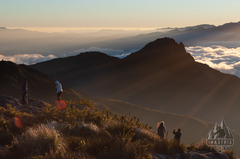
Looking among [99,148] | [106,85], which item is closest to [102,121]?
[99,148]

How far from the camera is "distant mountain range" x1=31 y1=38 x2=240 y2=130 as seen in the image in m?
136

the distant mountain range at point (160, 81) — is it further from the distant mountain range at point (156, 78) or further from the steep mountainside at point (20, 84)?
the steep mountainside at point (20, 84)

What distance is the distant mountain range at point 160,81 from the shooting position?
136 metres

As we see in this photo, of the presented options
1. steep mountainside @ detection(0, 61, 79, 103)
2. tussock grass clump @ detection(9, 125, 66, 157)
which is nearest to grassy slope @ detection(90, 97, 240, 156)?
steep mountainside @ detection(0, 61, 79, 103)

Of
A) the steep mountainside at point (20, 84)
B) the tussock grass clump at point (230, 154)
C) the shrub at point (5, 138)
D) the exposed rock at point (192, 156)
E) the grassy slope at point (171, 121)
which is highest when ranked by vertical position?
the shrub at point (5, 138)

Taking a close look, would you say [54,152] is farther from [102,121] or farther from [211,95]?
[211,95]

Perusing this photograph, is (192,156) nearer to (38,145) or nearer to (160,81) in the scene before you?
(38,145)

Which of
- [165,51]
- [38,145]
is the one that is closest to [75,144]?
[38,145]

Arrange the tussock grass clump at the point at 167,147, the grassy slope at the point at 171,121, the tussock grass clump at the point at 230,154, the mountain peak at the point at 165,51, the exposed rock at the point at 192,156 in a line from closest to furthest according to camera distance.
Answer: the exposed rock at the point at 192,156 < the tussock grass clump at the point at 167,147 < the tussock grass clump at the point at 230,154 < the grassy slope at the point at 171,121 < the mountain peak at the point at 165,51

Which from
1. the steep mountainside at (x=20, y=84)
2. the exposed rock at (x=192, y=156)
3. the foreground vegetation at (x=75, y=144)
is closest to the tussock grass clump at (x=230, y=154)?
the exposed rock at (x=192, y=156)

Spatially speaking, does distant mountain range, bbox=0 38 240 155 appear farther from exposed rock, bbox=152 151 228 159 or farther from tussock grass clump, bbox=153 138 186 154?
tussock grass clump, bbox=153 138 186 154

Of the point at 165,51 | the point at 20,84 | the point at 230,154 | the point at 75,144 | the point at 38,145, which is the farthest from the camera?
the point at 165,51

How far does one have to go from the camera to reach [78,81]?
513 feet

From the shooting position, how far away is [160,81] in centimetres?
15338
